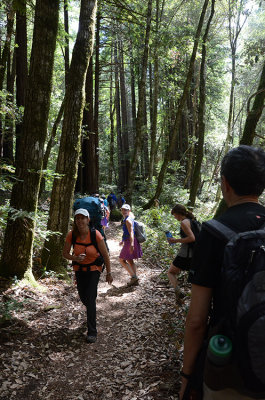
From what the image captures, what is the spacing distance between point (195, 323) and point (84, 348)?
354 centimetres

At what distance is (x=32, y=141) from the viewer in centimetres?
518

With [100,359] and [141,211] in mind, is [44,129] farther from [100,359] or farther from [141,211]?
[141,211]

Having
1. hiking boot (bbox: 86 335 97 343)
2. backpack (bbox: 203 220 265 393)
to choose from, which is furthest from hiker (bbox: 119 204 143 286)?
backpack (bbox: 203 220 265 393)

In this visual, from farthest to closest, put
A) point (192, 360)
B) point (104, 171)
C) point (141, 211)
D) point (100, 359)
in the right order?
point (104, 171) < point (141, 211) < point (100, 359) < point (192, 360)

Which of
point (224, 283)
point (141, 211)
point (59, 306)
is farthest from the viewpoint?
point (141, 211)

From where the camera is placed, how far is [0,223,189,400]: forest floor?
3492 millimetres

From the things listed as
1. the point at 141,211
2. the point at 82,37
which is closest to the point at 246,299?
the point at 82,37

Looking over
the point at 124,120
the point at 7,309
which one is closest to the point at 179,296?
the point at 7,309

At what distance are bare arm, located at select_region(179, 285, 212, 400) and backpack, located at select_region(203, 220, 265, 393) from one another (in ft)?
0.46

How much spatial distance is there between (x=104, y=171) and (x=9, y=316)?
31.8m

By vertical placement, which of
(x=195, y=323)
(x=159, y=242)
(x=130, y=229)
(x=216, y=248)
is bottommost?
(x=159, y=242)

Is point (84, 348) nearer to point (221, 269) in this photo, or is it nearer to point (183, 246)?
point (183, 246)

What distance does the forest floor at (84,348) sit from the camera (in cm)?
349

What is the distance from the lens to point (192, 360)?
160 cm
